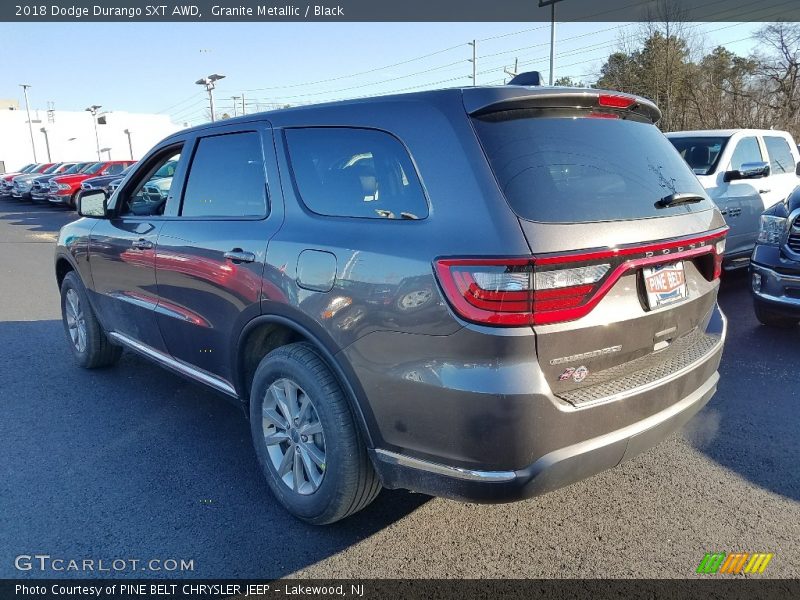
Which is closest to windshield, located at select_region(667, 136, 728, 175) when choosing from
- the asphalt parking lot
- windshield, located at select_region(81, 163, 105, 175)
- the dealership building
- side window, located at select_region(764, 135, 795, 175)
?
side window, located at select_region(764, 135, 795, 175)

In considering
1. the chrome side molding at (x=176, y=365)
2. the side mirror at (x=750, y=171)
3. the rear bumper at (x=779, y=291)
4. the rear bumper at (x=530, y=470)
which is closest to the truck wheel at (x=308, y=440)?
the rear bumper at (x=530, y=470)

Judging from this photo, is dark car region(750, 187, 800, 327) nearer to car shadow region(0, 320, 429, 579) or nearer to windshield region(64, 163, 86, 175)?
car shadow region(0, 320, 429, 579)

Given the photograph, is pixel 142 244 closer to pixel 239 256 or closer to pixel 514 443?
pixel 239 256

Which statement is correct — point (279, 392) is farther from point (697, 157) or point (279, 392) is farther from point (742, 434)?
point (697, 157)

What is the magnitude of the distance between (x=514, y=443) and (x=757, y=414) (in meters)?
2.61

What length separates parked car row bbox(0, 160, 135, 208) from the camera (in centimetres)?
2178

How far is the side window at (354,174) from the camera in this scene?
2.38 meters

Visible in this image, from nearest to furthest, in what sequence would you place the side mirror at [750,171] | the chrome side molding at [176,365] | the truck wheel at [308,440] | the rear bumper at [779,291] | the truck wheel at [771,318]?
the truck wheel at [308,440], the chrome side molding at [176,365], the rear bumper at [779,291], the truck wheel at [771,318], the side mirror at [750,171]

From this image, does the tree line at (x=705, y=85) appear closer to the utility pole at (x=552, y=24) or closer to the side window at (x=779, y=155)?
the utility pole at (x=552, y=24)

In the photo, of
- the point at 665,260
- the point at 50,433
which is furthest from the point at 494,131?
the point at 50,433

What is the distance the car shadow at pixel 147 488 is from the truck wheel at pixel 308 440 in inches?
7.0

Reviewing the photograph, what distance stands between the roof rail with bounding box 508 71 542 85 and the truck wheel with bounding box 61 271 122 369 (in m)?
3.63

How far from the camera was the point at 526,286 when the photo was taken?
203 centimetres

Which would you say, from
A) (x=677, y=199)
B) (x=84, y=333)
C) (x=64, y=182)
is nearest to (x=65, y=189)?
(x=64, y=182)
